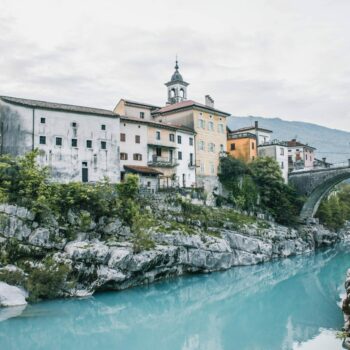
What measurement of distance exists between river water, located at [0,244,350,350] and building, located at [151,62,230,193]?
16.2 m

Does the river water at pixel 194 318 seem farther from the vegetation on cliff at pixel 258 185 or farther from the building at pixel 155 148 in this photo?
the vegetation on cliff at pixel 258 185

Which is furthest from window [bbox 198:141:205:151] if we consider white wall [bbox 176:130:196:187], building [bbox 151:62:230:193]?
white wall [bbox 176:130:196:187]

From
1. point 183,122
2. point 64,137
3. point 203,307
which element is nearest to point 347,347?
point 203,307

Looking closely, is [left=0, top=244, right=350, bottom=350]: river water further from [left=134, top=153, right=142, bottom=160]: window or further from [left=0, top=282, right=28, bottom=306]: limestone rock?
[left=134, top=153, right=142, bottom=160]: window

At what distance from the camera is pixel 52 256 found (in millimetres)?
28516

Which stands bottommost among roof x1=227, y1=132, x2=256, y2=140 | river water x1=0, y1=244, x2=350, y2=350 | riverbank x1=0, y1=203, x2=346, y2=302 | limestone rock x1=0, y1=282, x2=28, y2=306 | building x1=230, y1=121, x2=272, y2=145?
river water x1=0, y1=244, x2=350, y2=350

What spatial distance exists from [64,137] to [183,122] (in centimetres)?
1706

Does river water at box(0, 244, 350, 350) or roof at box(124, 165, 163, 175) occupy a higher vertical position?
roof at box(124, 165, 163, 175)

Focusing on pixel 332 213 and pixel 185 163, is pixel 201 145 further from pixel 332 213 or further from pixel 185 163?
pixel 332 213

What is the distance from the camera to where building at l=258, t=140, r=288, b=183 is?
2289 inches

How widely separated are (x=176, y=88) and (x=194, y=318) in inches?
1719

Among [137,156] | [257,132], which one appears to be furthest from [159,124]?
[257,132]

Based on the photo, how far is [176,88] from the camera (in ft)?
210

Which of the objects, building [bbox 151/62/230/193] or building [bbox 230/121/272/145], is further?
building [bbox 230/121/272/145]
